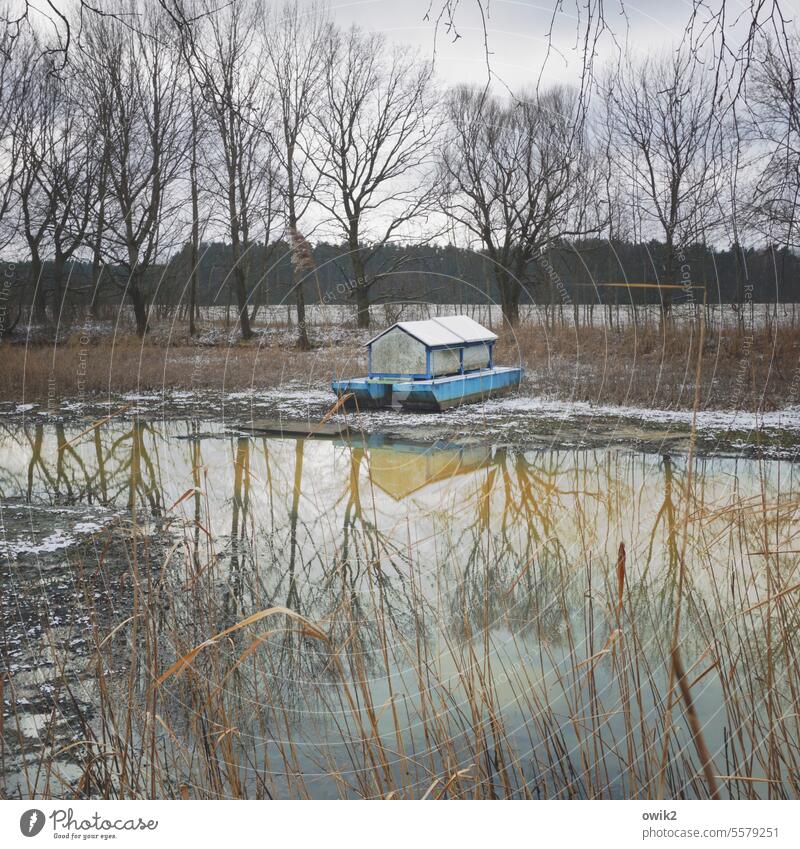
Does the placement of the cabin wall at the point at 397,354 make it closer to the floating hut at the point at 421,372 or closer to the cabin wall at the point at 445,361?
the floating hut at the point at 421,372

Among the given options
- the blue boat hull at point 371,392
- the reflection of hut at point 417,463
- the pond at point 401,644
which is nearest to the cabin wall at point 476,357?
the blue boat hull at point 371,392

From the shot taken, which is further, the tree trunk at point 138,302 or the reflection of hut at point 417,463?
the tree trunk at point 138,302

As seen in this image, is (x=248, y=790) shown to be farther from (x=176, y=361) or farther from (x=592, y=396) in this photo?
(x=176, y=361)

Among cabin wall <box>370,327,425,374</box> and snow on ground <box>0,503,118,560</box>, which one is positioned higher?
cabin wall <box>370,327,425,374</box>

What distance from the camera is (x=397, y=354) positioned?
24.1ft

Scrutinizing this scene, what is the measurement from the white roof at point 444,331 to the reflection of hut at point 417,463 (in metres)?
1.95

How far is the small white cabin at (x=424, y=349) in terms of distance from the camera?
7.21m

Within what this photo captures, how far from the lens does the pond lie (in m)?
1.49

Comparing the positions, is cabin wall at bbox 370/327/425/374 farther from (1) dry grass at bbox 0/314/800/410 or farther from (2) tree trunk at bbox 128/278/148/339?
(2) tree trunk at bbox 128/278/148/339

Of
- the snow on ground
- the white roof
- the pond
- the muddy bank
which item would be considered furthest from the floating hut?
the snow on ground

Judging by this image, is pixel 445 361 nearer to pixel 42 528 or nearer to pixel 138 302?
pixel 138 302

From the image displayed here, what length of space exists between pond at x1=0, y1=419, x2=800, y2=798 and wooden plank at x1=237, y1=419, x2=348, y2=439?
4.40 ft

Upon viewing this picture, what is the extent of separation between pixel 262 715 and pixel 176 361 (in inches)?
333

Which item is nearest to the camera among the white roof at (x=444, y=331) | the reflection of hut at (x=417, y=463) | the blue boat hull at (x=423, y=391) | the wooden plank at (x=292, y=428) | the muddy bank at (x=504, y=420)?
the reflection of hut at (x=417, y=463)
